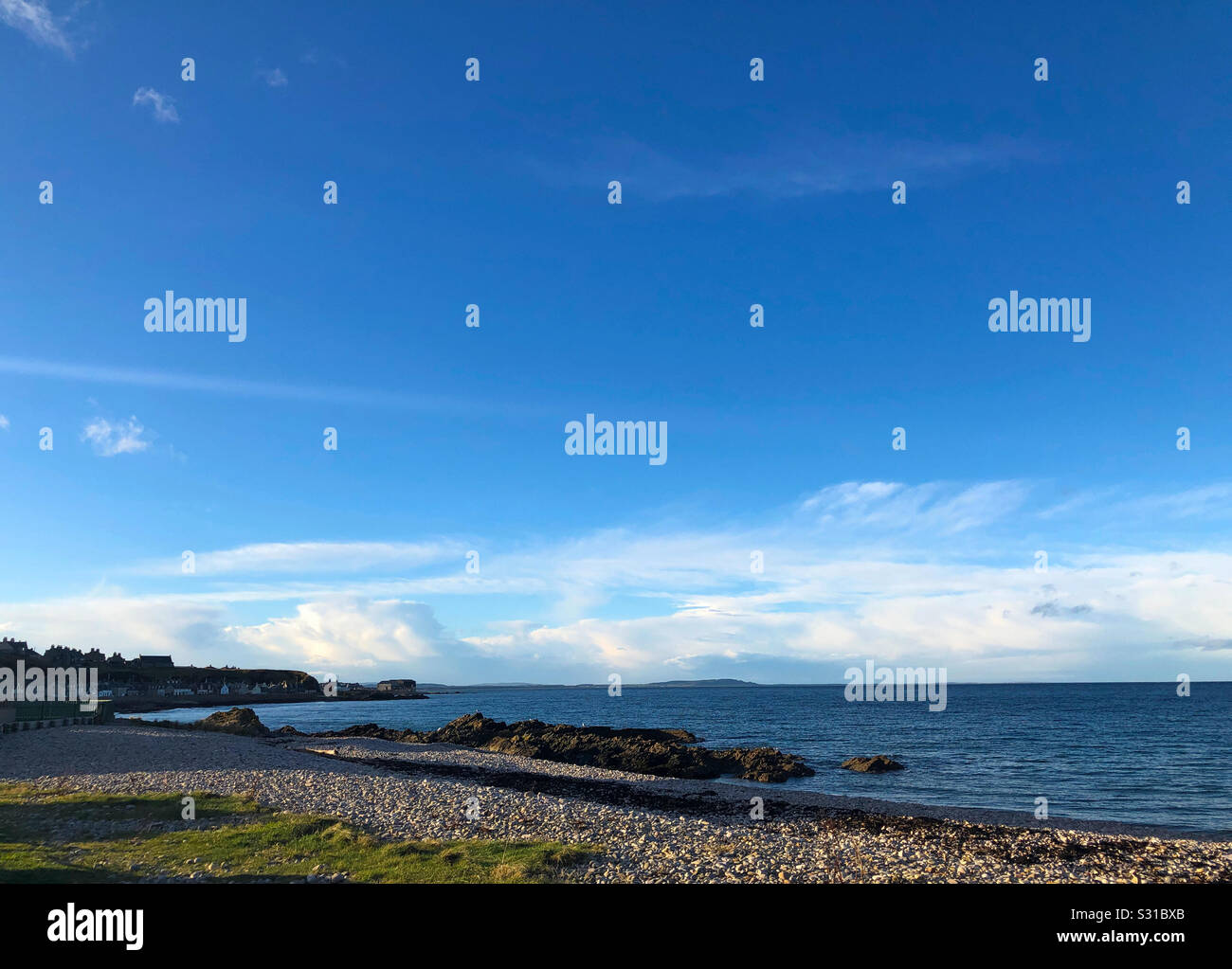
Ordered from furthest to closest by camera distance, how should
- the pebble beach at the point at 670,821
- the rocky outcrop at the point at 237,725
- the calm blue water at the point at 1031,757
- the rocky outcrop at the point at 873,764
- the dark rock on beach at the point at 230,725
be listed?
the rocky outcrop at the point at 237,725
the dark rock on beach at the point at 230,725
the rocky outcrop at the point at 873,764
the calm blue water at the point at 1031,757
the pebble beach at the point at 670,821

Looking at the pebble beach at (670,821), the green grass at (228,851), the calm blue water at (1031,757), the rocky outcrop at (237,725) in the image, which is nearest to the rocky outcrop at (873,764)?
the calm blue water at (1031,757)

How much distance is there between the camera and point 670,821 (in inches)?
1021

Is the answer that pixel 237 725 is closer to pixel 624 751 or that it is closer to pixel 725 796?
pixel 624 751

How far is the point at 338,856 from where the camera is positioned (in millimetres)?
18625

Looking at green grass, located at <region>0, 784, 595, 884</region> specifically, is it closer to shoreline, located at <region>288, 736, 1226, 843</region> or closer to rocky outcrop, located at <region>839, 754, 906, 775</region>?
shoreline, located at <region>288, 736, 1226, 843</region>

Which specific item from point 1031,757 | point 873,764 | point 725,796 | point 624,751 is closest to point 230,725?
point 624,751

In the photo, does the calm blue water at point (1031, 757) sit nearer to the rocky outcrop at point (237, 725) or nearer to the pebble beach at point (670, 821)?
the pebble beach at point (670, 821)

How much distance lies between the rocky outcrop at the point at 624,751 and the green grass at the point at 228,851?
2996 centimetres

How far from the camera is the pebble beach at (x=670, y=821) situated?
20.0 metres

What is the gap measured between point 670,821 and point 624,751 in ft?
96.2
